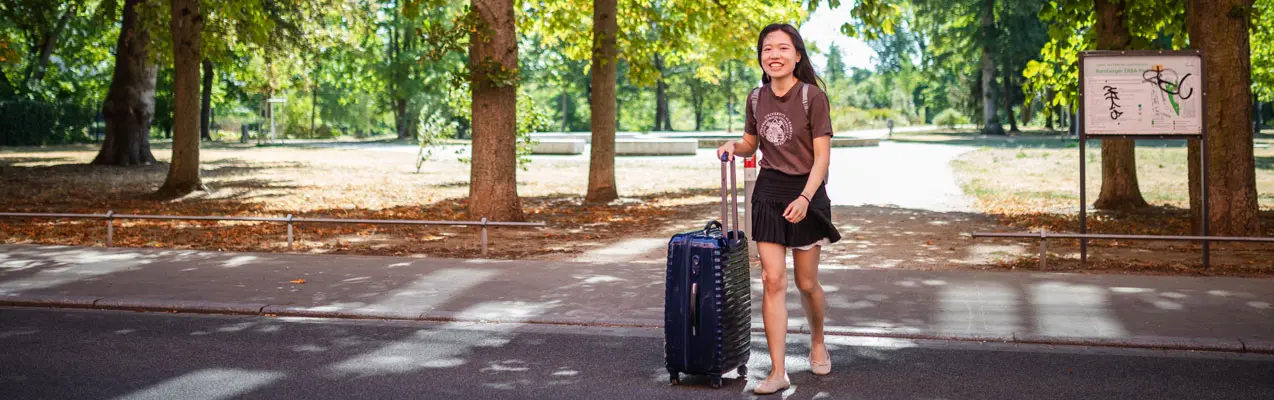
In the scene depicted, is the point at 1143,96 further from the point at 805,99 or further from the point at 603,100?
the point at 603,100

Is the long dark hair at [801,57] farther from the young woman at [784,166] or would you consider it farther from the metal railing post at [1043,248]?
the metal railing post at [1043,248]

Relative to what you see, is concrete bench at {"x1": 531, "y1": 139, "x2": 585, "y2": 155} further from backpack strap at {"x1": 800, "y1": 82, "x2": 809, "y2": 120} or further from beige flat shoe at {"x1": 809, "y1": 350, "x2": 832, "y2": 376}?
backpack strap at {"x1": 800, "y1": 82, "x2": 809, "y2": 120}

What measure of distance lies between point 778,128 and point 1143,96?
21.8ft

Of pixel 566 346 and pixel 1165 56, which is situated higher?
pixel 1165 56

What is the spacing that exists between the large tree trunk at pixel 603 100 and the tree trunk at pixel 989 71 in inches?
1596

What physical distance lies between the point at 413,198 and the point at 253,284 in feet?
38.9

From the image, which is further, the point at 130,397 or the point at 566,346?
the point at 566,346

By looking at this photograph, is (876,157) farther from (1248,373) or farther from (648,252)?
(1248,373)

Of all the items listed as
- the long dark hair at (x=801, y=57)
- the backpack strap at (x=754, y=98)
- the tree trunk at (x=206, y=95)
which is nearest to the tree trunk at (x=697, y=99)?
the tree trunk at (x=206, y=95)

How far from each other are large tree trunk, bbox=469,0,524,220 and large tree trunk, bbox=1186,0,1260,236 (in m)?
7.86

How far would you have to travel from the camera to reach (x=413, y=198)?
842 inches

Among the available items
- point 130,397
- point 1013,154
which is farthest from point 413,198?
point 1013,154

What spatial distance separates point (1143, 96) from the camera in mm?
10898

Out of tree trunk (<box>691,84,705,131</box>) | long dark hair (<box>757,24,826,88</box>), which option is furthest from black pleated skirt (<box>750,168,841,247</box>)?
tree trunk (<box>691,84,705,131</box>)
